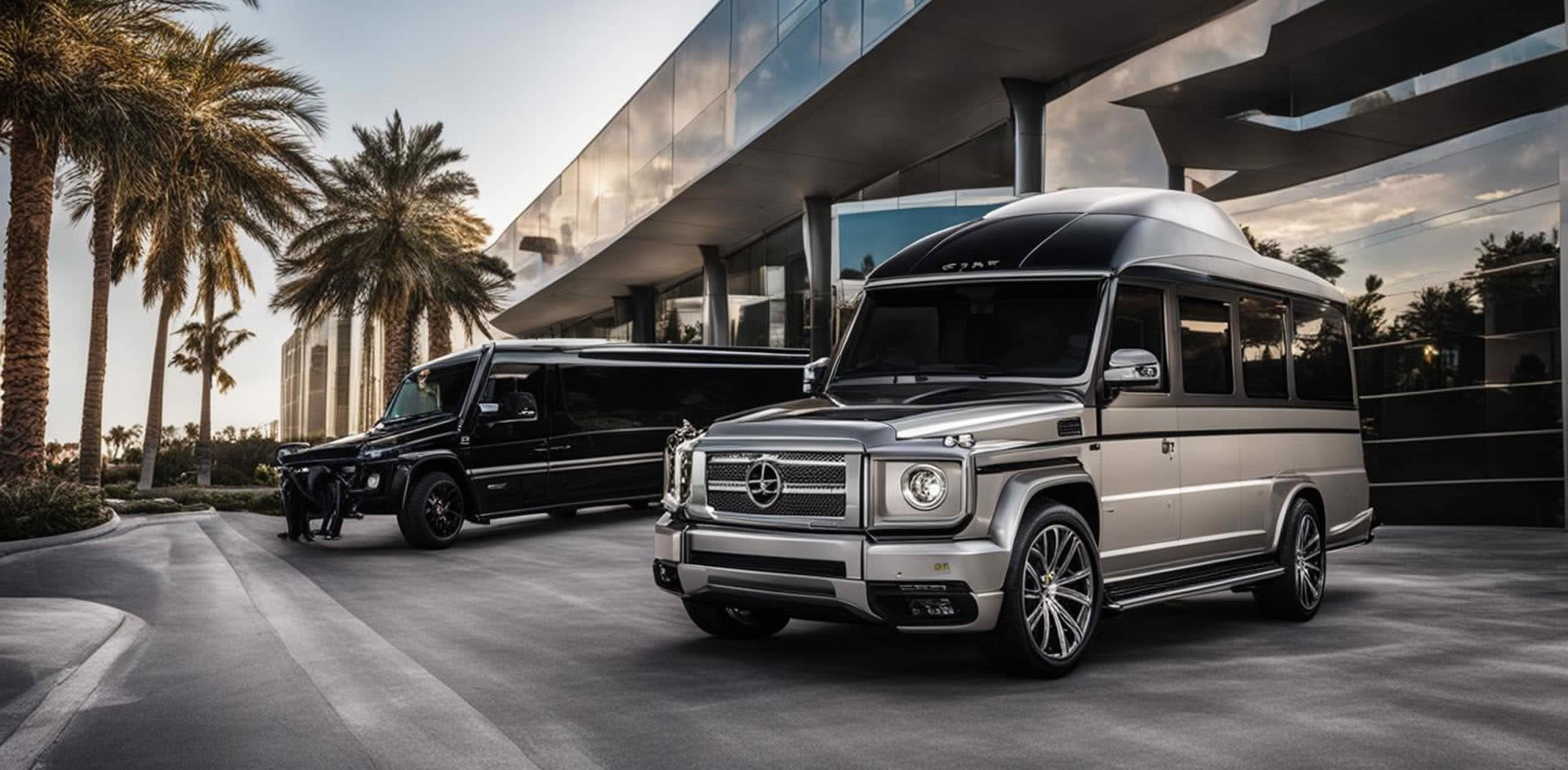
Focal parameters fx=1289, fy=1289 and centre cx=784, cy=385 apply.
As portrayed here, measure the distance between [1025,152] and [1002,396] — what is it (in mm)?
11411

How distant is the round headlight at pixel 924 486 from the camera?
638 centimetres

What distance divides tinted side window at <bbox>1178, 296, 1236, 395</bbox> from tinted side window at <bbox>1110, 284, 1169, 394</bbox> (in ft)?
0.74

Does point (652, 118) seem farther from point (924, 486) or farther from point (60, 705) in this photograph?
point (60, 705)

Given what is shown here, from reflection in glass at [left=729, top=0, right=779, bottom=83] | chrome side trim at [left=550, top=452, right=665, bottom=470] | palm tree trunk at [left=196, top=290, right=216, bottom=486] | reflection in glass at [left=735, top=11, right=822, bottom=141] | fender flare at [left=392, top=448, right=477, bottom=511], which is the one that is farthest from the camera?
palm tree trunk at [left=196, top=290, right=216, bottom=486]

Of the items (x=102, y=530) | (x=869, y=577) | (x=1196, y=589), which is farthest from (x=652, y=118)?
(x=869, y=577)

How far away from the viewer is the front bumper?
20.6ft

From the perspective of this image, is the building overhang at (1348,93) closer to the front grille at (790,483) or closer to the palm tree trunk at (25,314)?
the front grille at (790,483)

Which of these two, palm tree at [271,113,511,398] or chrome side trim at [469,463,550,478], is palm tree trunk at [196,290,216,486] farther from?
chrome side trim at [469,463,550,478]

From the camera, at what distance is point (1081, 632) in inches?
271

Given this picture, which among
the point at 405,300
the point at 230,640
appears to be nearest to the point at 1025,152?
the point at 230,640

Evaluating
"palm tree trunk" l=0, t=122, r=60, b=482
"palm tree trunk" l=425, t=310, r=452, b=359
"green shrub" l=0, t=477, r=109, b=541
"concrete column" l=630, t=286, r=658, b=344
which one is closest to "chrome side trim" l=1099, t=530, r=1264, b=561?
"green shrub" l=0, t=477, r=109, b=541

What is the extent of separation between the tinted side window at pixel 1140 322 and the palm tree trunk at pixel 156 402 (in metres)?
32.5

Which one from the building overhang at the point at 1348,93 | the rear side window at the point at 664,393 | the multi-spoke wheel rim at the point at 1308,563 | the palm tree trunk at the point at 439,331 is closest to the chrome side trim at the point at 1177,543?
the multi-spoke wheel rim at the point at 1308,563

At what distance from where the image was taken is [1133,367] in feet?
23.3
